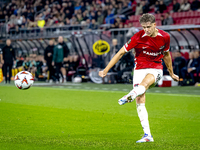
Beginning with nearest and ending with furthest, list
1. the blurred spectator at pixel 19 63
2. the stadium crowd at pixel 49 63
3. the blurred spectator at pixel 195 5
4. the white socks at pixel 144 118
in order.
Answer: the white socks at pixel 144 118, the stadium crowd at pixel 49 63, the blurred spectator at pixel 195 5, the blurred spectator at pixel 19 63

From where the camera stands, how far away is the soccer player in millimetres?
5070

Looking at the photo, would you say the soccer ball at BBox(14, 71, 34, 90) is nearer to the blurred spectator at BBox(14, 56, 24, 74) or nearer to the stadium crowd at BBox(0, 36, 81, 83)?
the stadium crowd at BBox(0, 36, 81, 83)

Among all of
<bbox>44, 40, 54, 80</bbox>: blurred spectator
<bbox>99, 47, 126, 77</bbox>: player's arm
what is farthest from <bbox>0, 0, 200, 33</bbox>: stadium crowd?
<bbox>99, 47, 126, 77</bbox>: player's arm

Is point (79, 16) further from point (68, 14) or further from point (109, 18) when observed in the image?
point (109, 18)

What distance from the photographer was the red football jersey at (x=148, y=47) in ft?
17.3

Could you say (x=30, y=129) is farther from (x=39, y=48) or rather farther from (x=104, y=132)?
(x=39, y=48)

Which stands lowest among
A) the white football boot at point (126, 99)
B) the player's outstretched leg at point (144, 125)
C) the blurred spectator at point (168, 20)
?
the player's outstretched leg at point (144, 125)

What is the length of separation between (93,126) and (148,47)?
190 cm

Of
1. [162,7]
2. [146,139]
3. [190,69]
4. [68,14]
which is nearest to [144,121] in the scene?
[146,139]

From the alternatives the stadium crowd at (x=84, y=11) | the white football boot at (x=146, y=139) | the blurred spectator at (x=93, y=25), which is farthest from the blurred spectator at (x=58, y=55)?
the white football boot at (x=146, y=139)

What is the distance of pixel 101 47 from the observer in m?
18.7

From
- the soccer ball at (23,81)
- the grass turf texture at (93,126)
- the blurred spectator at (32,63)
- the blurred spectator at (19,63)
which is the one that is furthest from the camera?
the blurred spectator at (19,63)

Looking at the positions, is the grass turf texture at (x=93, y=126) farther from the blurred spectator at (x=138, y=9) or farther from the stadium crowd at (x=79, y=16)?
the blurred spectator at (x=138, y=9)

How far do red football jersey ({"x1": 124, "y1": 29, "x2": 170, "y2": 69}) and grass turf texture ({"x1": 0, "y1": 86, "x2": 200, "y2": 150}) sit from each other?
1.13 m
